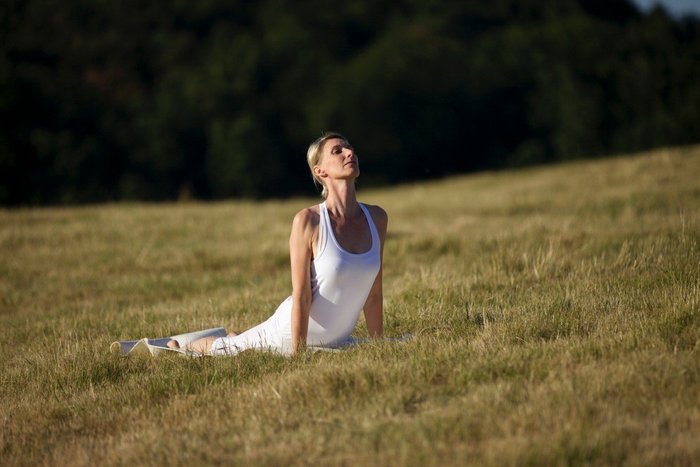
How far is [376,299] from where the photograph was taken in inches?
286

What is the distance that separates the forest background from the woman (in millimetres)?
46976

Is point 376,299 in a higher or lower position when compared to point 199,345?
higher

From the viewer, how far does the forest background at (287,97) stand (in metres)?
57.4

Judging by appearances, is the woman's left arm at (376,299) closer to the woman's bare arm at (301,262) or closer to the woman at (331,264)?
the woman at (331,264)

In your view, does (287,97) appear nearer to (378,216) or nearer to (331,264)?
(378,216)

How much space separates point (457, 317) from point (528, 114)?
61643 mm

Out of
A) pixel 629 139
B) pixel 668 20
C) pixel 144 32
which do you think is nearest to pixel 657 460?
pixel 629 139

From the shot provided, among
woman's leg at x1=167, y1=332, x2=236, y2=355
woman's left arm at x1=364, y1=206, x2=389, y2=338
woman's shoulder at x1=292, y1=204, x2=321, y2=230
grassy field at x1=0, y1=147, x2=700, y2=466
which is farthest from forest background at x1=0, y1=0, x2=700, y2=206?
woman's shoulder at x1=292, y1=204, x2=321, y2=230

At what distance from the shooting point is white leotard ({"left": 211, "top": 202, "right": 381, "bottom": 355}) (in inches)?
266

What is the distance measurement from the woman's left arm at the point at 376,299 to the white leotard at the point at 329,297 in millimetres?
128

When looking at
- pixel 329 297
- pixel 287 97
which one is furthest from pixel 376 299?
pixel 287 97

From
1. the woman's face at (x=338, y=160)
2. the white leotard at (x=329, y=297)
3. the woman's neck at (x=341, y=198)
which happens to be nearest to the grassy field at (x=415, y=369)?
the white leotard at (x=329, y=297)

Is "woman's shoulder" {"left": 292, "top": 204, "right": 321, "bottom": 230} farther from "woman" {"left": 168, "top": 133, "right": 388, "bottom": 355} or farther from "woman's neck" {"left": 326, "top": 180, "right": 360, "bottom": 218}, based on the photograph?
"woman's neck" {"left": 326, "top": 180, "right": 360, "bottom": 218}

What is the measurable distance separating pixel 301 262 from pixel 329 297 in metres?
0.39
